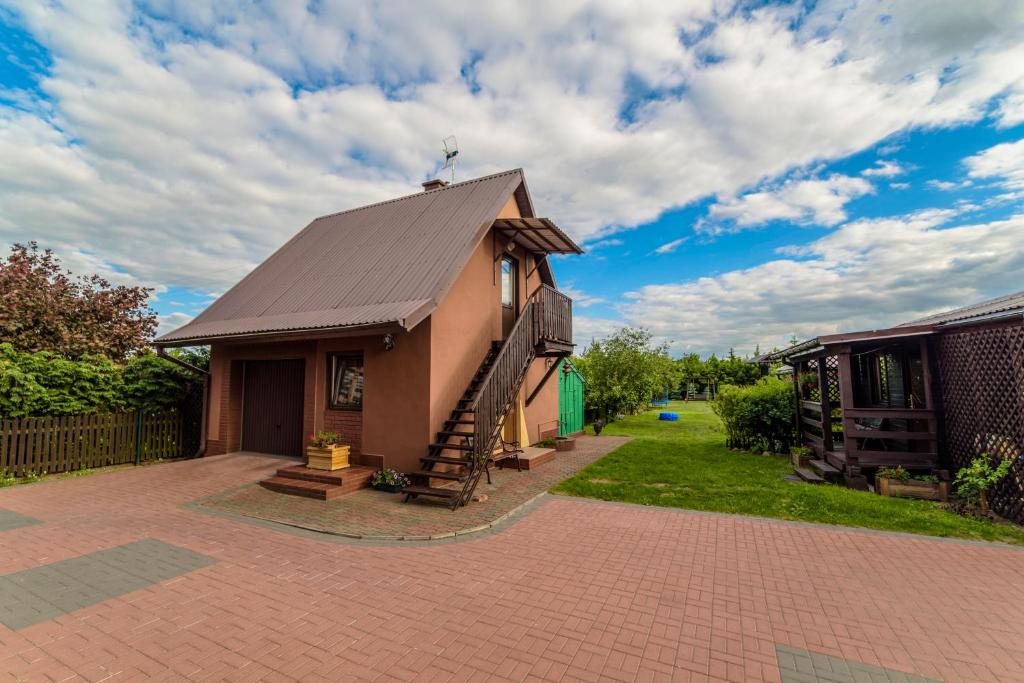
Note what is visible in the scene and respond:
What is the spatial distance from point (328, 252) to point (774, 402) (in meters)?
13.2

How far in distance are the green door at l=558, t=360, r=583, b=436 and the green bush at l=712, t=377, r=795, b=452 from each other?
5.16 m

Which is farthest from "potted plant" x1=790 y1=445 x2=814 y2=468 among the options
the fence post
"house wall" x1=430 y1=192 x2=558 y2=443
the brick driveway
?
the fence post

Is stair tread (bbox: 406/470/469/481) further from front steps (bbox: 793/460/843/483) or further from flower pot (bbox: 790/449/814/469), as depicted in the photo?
flower pot (bbox: 790/449/814/469)

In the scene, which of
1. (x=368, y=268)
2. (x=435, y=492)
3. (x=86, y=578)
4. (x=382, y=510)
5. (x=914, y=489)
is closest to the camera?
(x=86, y=578)

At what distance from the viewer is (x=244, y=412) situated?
10922 millimetres

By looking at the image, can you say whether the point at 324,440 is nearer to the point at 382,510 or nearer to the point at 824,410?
the point at 382,510

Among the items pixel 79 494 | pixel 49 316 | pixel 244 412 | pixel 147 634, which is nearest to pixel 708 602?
pixel 147 634

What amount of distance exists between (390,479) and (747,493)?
635 centimetres

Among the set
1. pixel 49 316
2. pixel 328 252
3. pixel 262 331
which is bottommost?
pixel 262 331

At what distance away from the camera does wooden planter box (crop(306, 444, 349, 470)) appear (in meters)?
8.11

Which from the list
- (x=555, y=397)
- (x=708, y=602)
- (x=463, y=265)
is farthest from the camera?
(x=555, y=397)

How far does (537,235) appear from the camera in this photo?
36.6 ft

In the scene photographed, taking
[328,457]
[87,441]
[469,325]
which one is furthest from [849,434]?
[87,441]

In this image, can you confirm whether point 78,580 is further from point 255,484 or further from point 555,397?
point 555,397
